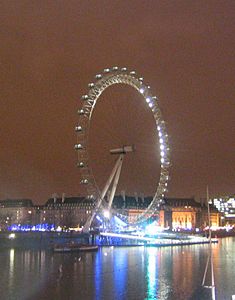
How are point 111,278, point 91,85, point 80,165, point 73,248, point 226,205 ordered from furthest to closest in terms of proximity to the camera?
point 226,205 < point 73,248 < point 80,165 < point 91,85 < point 111,278

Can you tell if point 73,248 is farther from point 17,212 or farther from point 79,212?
point 17,212

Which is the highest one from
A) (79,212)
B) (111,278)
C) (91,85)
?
(91,85)

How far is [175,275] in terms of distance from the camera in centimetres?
2734

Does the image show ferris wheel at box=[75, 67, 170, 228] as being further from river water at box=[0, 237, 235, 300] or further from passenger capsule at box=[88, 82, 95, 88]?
river water at box=[0, 237, 235, 300]

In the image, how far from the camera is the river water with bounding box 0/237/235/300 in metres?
21.8

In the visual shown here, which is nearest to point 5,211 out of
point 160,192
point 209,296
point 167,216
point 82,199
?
point 82,199

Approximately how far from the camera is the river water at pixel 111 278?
71.4ft

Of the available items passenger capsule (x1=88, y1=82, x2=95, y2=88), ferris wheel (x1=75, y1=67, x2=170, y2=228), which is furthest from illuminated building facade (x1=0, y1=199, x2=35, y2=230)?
passenger capsule (x1=88, y1=82, x2=95, y2=88)

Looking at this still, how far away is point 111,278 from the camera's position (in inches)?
1039

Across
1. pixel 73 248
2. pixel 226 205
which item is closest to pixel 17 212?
pixel 73 248

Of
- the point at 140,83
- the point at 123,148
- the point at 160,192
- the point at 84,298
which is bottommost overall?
the point at 84,298

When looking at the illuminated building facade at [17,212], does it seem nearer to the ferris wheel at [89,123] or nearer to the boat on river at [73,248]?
the boat on river at [73,248]

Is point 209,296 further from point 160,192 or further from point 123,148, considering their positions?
point 160,192

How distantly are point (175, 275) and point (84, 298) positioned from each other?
7425 mm
